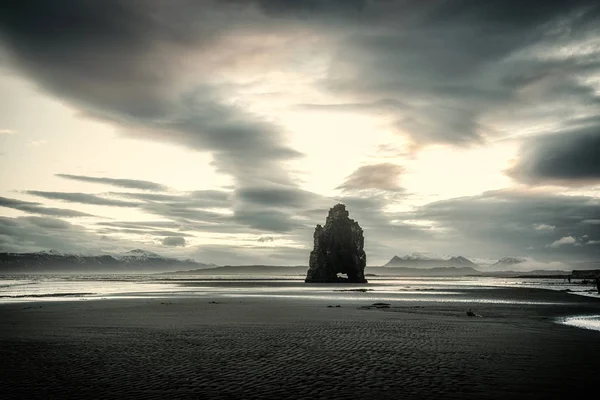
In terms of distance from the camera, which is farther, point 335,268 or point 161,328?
point 335,268

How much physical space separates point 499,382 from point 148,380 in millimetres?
12754

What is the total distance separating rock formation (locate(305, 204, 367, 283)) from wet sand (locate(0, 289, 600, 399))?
12989 cm

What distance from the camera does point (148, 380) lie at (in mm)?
16984

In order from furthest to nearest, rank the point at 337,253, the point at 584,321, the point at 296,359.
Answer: the point at 337,253
the point at 584,321
the point at 296,359

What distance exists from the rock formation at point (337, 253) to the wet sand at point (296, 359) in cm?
12989

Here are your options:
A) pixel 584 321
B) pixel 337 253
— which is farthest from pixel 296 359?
pixel 337 253

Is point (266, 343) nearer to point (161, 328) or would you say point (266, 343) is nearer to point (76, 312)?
point (161, 328)

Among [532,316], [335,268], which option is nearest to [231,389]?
[532,316]

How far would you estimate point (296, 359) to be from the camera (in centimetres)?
2133

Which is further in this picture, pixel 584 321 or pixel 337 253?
pixel 337 253

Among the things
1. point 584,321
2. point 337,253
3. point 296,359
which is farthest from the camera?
point 337,253

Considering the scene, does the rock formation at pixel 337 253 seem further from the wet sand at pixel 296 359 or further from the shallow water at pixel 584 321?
the wet sand at pixel 296 359

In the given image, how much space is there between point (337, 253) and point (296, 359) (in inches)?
5849

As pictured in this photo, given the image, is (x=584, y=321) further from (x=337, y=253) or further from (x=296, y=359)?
(x=337, y=253)
